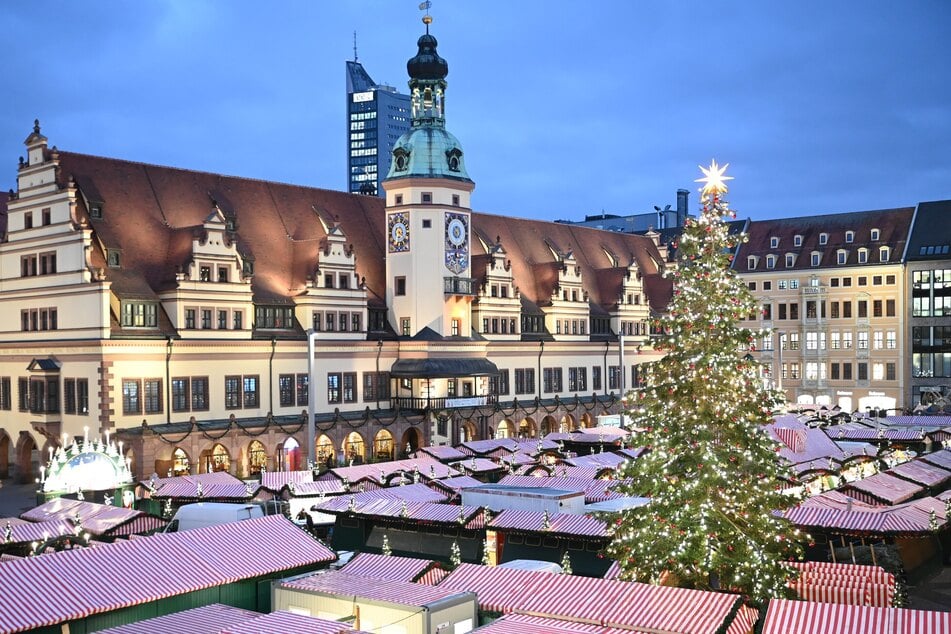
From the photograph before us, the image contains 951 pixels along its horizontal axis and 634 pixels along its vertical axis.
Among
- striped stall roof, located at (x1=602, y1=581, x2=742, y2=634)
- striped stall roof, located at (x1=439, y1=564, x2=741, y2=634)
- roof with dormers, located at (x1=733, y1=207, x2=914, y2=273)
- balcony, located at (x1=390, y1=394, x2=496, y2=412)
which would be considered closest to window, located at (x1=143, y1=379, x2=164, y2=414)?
balcony, located at (x1=390, y1=394, x2=496, y2=412)

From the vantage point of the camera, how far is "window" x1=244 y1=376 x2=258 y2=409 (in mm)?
56000

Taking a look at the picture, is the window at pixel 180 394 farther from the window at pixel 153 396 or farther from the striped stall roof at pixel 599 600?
the striped stall roof at pixel 599 600

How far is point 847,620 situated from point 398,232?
162 ft

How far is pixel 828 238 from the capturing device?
95.9m

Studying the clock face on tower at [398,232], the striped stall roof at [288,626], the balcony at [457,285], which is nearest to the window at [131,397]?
the clock face on tower at [398,232]

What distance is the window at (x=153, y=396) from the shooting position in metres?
51.5

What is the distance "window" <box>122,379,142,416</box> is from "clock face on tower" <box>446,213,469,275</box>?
2147 cm

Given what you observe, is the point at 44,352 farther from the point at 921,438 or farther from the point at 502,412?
the point at 921,438

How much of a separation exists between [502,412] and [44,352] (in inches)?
1100

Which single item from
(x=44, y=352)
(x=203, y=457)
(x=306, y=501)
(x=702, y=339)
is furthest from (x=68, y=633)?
(x=44, y=352)

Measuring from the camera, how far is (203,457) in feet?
172

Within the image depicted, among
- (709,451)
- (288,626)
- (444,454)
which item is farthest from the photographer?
(444,454)

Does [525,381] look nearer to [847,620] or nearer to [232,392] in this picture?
[232,392]

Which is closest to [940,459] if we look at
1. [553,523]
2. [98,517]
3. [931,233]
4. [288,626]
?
[553,523]
